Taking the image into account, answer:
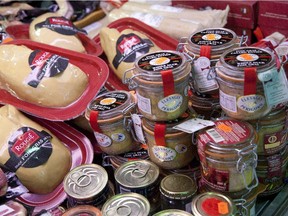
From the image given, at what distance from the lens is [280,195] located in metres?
1.49

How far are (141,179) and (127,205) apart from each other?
0.14 metres

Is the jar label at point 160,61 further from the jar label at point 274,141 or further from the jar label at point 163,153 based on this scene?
the jar label at point 274,141

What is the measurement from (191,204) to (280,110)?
45 centimetres

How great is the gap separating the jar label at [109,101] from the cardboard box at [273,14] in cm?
108

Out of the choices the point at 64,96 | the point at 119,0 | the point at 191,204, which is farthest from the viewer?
the point at 119,0

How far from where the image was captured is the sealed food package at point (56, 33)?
2018 millimetres

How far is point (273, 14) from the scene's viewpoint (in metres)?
2.21

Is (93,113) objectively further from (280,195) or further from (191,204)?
(280,195)

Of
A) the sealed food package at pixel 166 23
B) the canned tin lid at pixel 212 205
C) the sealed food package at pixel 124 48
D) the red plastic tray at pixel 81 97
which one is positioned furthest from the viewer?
the sealed food package at pixel 166 23

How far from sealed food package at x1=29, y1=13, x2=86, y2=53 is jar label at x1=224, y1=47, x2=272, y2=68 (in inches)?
36.9

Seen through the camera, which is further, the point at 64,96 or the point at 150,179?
the point at 64,96

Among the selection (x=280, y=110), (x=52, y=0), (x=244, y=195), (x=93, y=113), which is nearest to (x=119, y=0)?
(x=52, y=0)

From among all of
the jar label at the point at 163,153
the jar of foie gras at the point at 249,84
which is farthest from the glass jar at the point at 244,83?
the jar label at the point at 163,153

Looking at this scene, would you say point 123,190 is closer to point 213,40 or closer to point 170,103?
point 170,103
